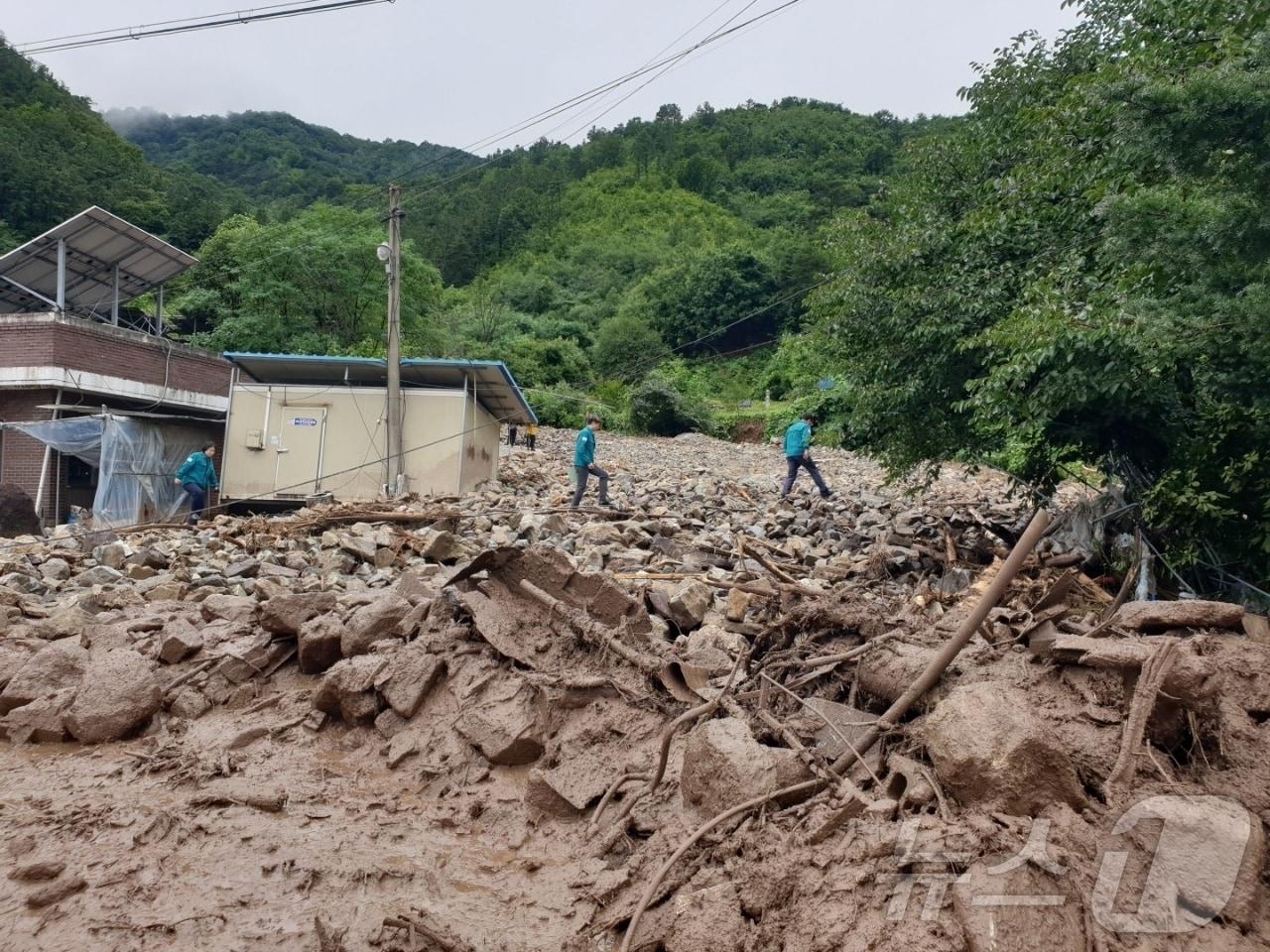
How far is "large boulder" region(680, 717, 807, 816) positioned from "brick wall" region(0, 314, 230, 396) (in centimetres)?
1653

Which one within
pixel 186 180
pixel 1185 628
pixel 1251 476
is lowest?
pixel 1185 628

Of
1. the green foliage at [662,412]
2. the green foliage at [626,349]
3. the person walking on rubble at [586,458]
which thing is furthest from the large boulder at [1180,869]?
the green foliage at [626,349]

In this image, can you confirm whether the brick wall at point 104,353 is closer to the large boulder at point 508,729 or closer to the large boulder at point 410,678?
the large boulder at point 410,678

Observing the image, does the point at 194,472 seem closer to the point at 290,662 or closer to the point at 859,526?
the point at 290,662

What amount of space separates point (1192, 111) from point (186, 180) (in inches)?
1781

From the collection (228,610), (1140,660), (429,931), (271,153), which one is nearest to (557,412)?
(228,610)

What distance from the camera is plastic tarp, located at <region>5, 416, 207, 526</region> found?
1431 cm

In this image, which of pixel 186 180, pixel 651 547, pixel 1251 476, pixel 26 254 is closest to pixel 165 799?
pixel 651 547

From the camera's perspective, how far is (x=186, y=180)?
4066 cm

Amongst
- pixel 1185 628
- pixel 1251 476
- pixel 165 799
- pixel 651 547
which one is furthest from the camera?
pixel 651 547

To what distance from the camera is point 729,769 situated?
10.8ft

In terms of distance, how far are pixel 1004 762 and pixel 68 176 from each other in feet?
133

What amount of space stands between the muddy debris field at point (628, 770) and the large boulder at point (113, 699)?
19 mm

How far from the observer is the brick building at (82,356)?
50.6 ft
